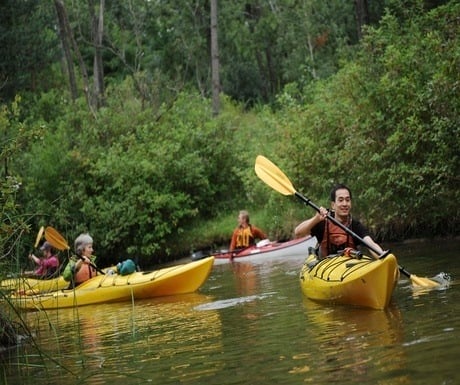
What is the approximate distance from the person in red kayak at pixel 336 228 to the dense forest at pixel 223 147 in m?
2.81

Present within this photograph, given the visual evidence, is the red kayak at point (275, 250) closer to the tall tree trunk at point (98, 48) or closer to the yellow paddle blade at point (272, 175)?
the yellow paddle blade at point (272, 175)

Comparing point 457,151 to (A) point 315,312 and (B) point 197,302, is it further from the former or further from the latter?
(A) point 315,312

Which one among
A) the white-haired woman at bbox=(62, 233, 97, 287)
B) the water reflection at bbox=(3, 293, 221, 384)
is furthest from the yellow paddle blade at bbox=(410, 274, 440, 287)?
the white-haired woman at bbox=(62, 233, 97, 287)

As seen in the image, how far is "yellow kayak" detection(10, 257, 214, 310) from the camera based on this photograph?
37.3ft

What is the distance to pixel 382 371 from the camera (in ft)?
16.7

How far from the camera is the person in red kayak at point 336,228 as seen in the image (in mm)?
8633

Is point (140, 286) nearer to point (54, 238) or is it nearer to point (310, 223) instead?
point (54, 238)

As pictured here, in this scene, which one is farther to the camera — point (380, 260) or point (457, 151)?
point (457, 151)

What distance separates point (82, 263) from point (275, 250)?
4466mm

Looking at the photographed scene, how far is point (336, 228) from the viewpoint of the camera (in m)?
8.95

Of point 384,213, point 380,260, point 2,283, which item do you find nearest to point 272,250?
point 384,213

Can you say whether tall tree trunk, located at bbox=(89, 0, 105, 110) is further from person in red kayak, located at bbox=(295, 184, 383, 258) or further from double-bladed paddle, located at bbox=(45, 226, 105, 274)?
person in red kayak, located at bbox=(295, 184, 383, 258)

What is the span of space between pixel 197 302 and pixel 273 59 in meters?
29.2

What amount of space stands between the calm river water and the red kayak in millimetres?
4587
